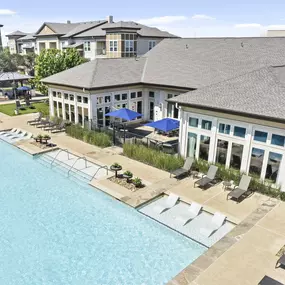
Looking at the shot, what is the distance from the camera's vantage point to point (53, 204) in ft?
44.6

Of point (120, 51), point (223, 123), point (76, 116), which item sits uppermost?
point (120, 51)

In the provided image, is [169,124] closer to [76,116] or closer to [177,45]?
[76,116]

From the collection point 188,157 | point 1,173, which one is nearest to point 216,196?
point 188,157

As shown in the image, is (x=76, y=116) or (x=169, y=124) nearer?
(x=169, y=124)

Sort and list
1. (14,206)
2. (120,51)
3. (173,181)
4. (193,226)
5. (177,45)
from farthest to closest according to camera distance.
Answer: (120,51)
(177,45)
(173,181)
(14,206)
(193,226)

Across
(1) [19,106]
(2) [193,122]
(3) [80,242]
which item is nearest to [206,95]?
(2) [193,122]

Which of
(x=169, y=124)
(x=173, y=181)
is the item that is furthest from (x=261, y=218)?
(x=169, y=124)

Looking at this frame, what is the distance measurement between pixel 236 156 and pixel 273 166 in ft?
6.49

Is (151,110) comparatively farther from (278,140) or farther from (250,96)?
(278,140)

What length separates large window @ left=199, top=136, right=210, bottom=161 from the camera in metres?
16.6

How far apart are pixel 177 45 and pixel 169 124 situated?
1256cm

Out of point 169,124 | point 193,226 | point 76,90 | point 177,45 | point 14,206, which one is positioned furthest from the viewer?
point 177,45

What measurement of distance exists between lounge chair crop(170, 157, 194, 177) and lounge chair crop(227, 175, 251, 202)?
297 cm

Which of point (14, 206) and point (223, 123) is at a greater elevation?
point (223, 123)
